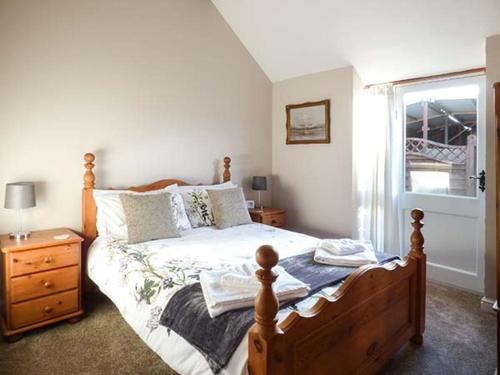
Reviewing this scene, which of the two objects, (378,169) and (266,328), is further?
(378,169)

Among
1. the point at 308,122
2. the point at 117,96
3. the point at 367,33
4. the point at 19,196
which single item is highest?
the point at 367,33

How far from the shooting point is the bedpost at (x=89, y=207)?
9.52ft

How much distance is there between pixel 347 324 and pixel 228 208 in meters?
1.79

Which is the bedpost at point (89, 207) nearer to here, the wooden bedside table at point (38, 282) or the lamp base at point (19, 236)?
the wooden bedside table at point (38, 282)

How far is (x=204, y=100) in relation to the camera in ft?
12.2

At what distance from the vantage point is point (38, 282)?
240cm

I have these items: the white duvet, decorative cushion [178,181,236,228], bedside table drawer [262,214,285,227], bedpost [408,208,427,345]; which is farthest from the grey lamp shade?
bedpost [408,208,427,345]

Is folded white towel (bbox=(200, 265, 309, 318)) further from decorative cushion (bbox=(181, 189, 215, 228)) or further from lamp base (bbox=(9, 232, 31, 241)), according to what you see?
lamp base (bbox=(9, 232, 31, 241))

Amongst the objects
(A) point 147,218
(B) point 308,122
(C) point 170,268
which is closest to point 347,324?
(C) point 170,268

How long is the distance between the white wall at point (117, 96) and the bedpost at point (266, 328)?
7.54 feet

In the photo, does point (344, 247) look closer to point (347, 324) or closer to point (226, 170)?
point (347, 324)

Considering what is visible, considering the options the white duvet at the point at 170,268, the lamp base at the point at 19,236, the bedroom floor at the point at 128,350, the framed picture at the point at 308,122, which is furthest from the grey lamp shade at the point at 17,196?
the framed picture at the point at 308,122

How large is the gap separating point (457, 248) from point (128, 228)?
9.65 ft

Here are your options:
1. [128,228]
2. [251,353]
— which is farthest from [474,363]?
[128,228]
